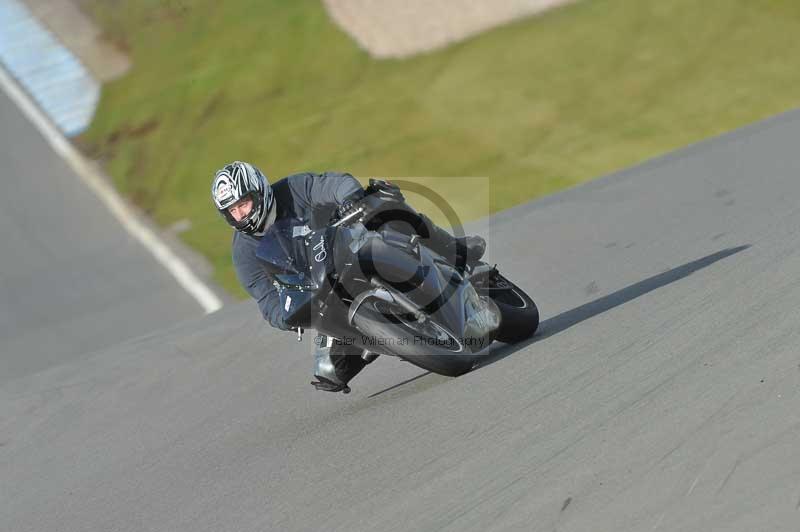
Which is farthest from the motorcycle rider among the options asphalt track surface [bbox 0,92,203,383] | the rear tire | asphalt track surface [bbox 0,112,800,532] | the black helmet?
asphalt track surface [bbox 0,92,203,383]

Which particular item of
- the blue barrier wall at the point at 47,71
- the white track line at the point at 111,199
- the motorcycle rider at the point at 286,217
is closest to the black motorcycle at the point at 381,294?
the motorcycle rider at the point at 286,217

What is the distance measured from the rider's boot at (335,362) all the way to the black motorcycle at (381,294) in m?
0.28

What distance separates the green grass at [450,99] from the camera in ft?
52.5

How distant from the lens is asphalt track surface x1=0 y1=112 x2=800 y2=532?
4.11m

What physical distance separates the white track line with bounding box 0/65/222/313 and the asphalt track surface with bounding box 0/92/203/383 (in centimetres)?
13

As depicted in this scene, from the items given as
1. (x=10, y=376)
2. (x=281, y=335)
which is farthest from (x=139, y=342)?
(x=10, y=376)

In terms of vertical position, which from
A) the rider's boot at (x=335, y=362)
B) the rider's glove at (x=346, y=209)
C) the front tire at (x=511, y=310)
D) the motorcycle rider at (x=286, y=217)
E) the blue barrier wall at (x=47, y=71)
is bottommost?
the blue barrier wall at (x=47, y=71)

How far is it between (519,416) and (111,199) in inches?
561

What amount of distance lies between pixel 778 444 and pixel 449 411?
196 cm

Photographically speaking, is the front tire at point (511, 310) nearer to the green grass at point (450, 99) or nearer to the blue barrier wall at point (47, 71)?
the green grass at point (450, 99)

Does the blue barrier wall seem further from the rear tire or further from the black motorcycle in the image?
the rear tire

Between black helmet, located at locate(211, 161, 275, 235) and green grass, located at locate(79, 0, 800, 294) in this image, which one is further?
green grass, located at locate(79, 0, 800, 294)

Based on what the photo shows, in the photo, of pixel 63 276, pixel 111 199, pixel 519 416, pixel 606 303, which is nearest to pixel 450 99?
pixel 111 199

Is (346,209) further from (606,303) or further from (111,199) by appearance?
(111,199)
